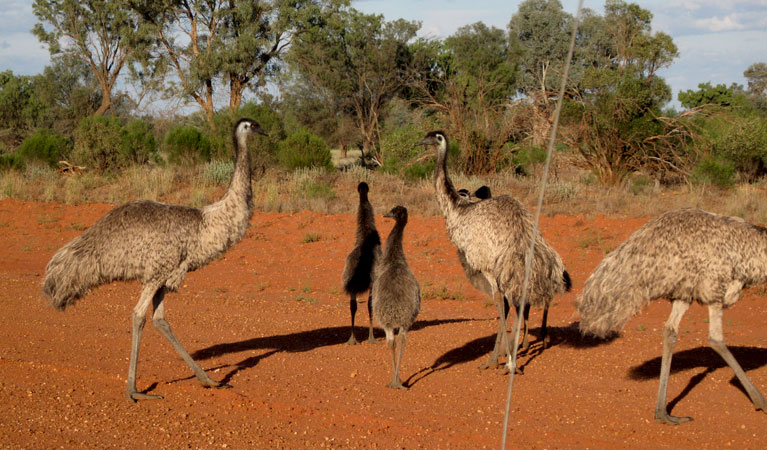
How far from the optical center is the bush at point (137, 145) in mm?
24922

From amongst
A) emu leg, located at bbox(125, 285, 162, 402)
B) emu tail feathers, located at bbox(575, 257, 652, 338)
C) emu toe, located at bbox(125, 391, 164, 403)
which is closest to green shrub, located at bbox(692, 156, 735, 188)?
emu tail feathers, located at bbox(575, 257, 652, 338)

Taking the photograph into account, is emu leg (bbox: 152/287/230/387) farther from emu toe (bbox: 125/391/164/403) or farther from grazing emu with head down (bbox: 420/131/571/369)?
grazing emu with head down (bbox: 420/131/571/369)

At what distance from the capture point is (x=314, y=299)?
40.5 ft

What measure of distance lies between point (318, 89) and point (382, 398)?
124 ft

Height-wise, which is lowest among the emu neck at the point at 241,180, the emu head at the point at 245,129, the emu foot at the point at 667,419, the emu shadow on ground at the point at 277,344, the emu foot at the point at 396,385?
the emu shadow on ground at the point at 277,344

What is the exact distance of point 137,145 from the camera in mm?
25328

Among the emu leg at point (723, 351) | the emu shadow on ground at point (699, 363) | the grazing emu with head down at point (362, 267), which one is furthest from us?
the grazing emu with head down at point (362, 267)

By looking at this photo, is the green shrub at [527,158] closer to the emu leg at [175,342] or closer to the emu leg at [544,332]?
the emu leg at [544,332]

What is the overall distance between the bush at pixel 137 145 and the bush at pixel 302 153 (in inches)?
183

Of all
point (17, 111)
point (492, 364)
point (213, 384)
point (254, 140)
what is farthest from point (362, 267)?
point (17, 111)

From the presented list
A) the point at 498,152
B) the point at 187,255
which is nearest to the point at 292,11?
the point at 498,152

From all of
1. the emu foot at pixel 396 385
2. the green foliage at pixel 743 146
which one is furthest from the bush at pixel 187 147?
the emu foot at pixel 396 385

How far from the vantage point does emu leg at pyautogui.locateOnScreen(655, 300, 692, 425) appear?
5926 mm

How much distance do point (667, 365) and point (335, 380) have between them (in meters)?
2.88
